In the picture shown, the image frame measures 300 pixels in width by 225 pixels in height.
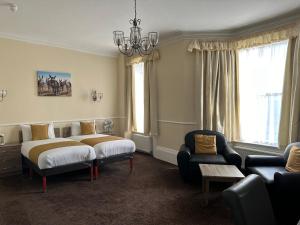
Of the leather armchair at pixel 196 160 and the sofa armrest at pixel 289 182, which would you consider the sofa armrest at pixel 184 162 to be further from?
the sofa armrest at pixel 289 182

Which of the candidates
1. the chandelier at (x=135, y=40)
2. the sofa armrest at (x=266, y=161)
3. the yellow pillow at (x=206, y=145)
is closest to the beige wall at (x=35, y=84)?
the chandelier at (x=135, y=40)

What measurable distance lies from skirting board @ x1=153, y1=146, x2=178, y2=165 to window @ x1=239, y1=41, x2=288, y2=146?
150 cm

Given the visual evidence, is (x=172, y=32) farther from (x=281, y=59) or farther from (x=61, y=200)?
(x=61, y=200)

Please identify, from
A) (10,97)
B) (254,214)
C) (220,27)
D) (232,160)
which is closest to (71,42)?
(10,97)

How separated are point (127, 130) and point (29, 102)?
102 inches

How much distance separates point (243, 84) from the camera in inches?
167

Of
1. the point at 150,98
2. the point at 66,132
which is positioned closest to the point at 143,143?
the point at 150,98

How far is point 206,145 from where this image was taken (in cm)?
394

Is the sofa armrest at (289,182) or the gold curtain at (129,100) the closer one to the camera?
the sofa armrest at (289,182)

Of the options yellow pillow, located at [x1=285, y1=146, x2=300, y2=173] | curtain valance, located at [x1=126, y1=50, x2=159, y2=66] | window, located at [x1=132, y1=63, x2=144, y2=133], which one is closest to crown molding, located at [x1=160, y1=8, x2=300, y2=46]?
curtain valance, located at [x1=126, y1=50, x2=159, y2=66]

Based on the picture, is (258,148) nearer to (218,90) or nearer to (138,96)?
(218,90)

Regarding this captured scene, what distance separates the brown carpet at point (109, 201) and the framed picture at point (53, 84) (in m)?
1.96

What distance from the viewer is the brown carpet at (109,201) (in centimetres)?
265

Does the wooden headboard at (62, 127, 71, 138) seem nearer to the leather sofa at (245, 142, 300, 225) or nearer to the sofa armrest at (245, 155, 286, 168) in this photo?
the sofa armrest at (245, 155, 286, 168)
